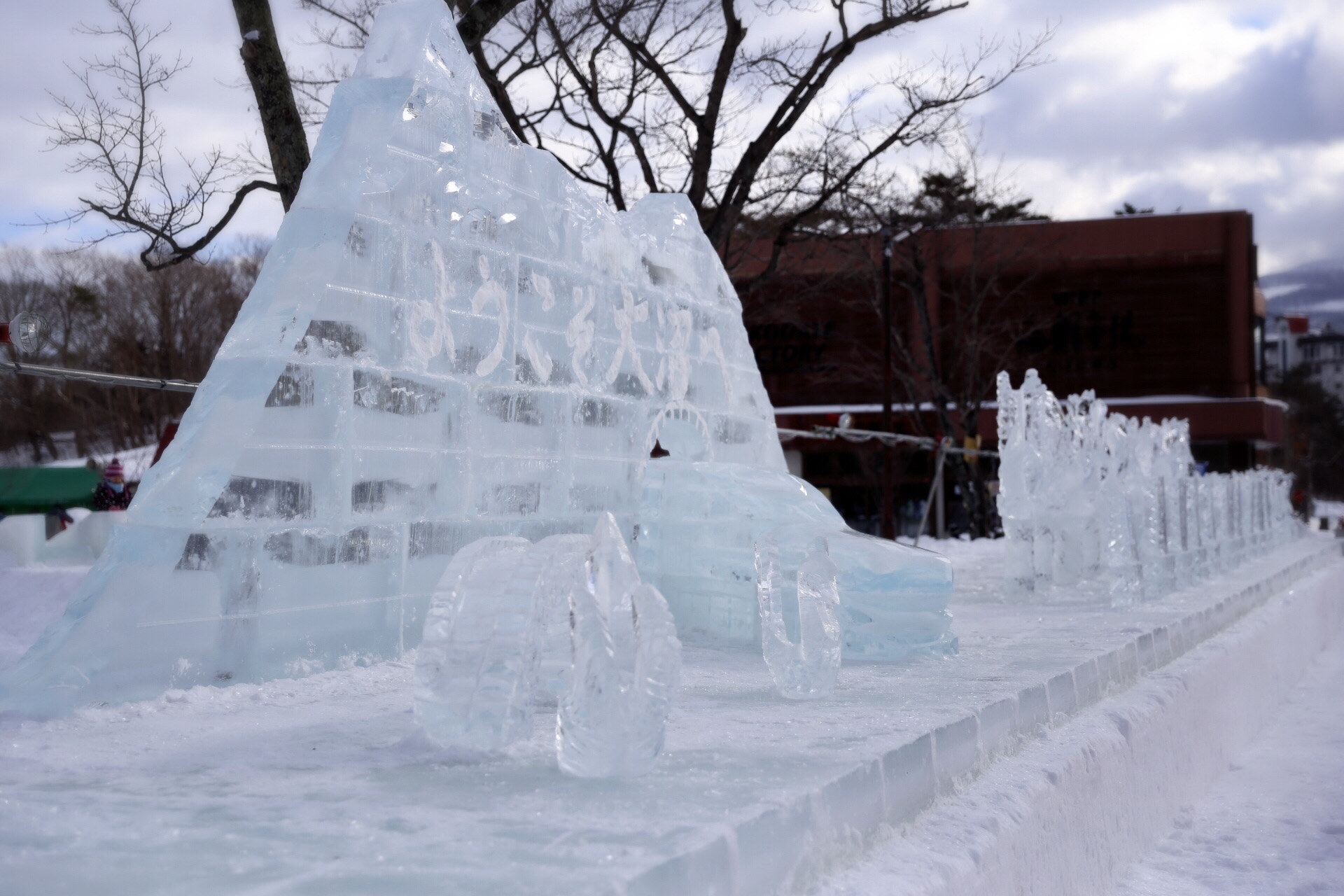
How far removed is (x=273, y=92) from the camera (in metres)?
8.72

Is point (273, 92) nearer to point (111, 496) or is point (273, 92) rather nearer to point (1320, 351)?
point (111, 496)

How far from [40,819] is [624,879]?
4.88ft

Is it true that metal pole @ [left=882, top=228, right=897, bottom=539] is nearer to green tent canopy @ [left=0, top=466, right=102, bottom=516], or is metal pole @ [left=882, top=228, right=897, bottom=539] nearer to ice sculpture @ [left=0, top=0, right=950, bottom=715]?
ice sculpture @ [left=0, top=0, right=950, bottom=715]

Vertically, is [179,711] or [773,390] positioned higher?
[773,390]

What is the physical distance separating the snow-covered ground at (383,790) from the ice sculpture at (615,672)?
8 cm

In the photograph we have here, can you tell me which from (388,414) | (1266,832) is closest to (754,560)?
(388,414)

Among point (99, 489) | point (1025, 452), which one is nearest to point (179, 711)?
point (1025, 452)

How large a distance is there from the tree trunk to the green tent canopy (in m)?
17.9

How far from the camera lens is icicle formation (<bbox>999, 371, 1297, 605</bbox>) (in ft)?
29.2

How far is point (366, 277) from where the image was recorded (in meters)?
5.29

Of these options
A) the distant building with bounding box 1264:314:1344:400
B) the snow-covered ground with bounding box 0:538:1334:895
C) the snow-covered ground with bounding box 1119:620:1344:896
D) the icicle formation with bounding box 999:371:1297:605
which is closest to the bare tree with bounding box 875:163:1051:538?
the icicle formation with bounding box 999:371:1297:605

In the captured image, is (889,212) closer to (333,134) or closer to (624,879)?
(333,134)

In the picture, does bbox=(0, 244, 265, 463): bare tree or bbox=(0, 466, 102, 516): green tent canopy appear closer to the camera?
bbox=(0, 466, 102, 516): green tent canopy

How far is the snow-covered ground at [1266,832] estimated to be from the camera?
461 cm
